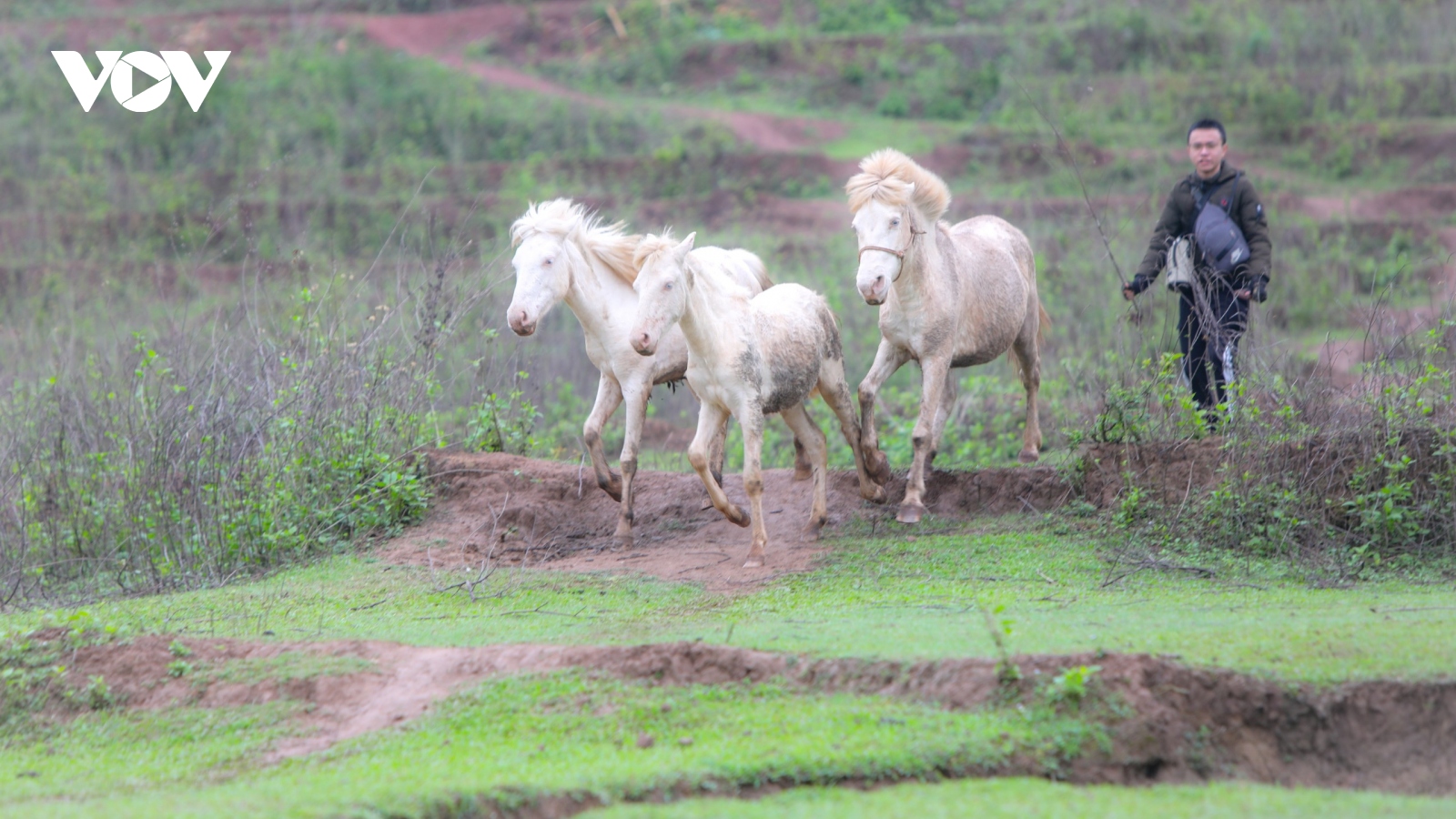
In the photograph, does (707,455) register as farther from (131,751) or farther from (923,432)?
(131,751)

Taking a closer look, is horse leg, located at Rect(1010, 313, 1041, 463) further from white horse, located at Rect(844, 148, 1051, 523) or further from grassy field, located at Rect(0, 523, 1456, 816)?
grassy field, located at Rect(0, 523, 1456, 816)

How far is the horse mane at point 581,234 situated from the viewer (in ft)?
30.0

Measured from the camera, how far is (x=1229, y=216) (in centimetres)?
945

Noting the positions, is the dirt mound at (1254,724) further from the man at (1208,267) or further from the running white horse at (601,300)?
the running white horse at (601,300)

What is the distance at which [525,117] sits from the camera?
91.8ft

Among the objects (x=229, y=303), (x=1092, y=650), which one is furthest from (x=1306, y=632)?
(x=229, y=303)

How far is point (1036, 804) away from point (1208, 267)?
Answer: 5634mm

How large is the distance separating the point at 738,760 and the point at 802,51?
2722 centimetres

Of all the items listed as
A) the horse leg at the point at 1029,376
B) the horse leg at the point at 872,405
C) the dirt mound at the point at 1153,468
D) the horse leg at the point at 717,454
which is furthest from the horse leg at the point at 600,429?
the dirt mound at the point at 1153,468

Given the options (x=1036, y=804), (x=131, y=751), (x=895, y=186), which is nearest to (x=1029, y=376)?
(x=895, y=186)

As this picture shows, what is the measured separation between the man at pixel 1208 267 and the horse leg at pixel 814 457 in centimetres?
240

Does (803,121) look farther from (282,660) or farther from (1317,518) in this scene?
(282,660)

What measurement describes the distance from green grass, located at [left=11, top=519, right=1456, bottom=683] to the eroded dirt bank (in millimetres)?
124

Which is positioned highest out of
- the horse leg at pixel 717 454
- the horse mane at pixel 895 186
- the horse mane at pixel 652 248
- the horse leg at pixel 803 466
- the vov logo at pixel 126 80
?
the vov logo at pixel 126 80
